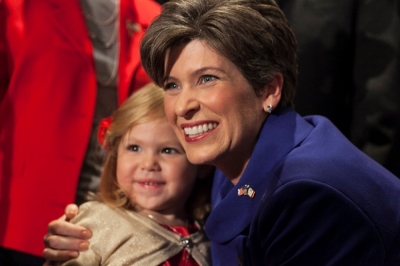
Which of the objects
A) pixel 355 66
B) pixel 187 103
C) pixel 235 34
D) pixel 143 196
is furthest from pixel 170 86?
pixel 355 66

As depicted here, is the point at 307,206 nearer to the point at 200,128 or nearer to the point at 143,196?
the point at 200,128

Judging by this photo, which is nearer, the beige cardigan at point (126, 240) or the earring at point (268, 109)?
the earring at point (268, 109)

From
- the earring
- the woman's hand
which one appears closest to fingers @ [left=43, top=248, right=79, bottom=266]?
the woman's hand

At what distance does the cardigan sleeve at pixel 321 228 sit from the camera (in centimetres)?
108

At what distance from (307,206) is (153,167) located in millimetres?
552

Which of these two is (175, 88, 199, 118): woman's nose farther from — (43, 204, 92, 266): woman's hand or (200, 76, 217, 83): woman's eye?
(43, 204, 92, 266): woman's hand

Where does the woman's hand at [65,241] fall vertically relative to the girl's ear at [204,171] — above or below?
above

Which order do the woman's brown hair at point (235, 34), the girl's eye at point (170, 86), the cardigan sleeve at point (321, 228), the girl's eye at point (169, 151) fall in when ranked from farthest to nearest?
the girl's eye at point (169, 151), the girl's eye at point (170, 86), the woman's brown hair at point (235, 34), the cardigan sleeve at point (321, 228)

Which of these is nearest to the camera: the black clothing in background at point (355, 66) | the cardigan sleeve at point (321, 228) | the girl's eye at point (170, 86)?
the cardigan sleeve at point (321, 228)

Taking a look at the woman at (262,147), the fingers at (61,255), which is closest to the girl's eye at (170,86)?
the woman at (262,147)

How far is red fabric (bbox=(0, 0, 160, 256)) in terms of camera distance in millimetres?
1600

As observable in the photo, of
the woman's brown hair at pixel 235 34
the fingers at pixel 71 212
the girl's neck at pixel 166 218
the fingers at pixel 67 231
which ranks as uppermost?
the woman's brown hair at pixel 235 34

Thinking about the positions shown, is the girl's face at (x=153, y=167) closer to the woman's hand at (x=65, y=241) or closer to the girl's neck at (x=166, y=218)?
the girl's neck at (x=166, y=218)

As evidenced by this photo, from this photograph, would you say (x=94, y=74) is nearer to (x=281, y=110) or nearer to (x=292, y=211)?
(x=281, y=110)
